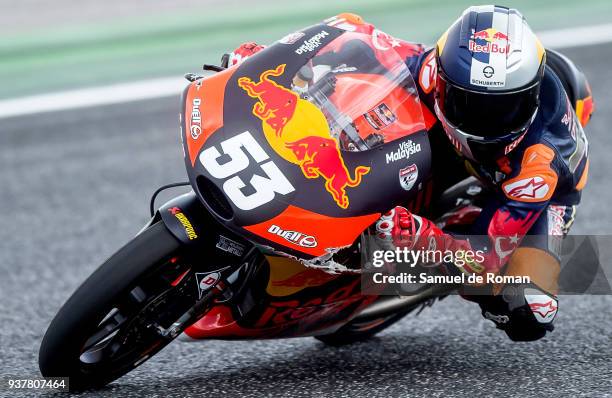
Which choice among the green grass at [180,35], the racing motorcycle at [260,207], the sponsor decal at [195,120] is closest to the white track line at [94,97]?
the green grass at [180,35]

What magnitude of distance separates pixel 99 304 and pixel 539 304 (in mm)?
1598

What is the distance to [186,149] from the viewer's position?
3.22 metres

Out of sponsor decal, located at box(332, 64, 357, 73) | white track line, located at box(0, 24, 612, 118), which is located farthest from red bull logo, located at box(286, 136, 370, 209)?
white track line, located at box(0, 24, 612, 118)

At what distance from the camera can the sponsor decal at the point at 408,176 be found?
330 cm

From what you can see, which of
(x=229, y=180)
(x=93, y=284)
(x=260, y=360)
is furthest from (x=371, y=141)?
(x=260, y=360)

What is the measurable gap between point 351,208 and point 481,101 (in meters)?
0.61

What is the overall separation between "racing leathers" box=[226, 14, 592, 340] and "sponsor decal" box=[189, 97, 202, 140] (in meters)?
0.38

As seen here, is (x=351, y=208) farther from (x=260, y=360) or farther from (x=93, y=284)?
(x=260, y=360)

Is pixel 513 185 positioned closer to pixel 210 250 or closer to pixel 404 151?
pixel 404 151

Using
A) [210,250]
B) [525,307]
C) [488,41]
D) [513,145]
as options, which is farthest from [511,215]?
[210,250]

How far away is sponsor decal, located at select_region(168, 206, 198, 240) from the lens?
328 cm

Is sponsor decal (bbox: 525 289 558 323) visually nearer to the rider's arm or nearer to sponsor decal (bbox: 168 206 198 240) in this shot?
the rider's arm

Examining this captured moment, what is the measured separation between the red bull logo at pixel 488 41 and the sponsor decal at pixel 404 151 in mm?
398

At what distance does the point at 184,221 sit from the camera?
10.9ft
